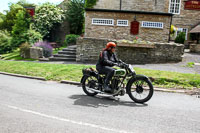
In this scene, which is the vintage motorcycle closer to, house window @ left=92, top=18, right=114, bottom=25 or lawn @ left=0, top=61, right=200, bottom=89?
lawn @ left=0, top=61, right=200, bottom=89

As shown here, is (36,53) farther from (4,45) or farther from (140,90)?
(140,90)

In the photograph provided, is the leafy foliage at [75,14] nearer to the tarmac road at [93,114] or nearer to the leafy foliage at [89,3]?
the leafy foliage at [89,3]

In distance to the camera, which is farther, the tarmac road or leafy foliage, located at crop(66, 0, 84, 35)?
leafy foliage, located at crop(66, 0, 84, 35)

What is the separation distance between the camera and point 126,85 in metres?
6.04

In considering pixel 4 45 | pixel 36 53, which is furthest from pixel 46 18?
pixel 36 53

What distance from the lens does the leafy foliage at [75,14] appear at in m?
28.9

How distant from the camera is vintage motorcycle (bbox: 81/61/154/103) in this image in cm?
580

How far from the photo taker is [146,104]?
225 inches

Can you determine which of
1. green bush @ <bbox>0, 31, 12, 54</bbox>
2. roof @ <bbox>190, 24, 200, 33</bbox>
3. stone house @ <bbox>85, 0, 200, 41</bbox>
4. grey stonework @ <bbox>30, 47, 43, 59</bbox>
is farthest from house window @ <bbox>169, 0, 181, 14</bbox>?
green bush @ <bbox>0, 31, 12, 54</bbox>

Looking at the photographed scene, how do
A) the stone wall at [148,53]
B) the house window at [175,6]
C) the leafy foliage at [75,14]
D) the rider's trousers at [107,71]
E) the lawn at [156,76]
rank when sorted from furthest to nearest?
the leafy foliage at [75,14], the house window at [175,6], the stone wall at [148,53], the lawn at [156,76], the rider's trousers at [107,71]

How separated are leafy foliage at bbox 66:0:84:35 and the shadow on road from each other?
78.3 feet

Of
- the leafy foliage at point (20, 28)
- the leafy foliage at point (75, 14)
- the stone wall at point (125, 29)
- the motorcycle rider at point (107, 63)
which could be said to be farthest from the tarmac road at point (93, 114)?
the leafy foliage at point (75, 14)

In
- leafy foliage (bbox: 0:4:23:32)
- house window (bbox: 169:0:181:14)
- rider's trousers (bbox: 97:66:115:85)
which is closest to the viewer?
rider's trousers (bbox: 97:66:115:85)

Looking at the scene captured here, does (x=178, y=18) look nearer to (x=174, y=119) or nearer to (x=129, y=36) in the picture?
(x=129, y=36)
